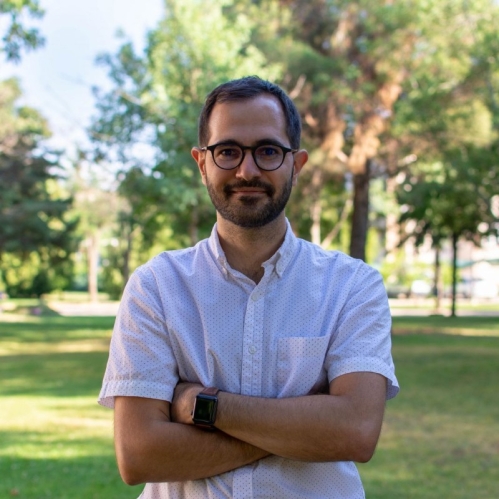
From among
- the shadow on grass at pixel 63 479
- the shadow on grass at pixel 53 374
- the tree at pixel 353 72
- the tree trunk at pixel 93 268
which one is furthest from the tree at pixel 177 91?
the tree trunk at pixel 93 268

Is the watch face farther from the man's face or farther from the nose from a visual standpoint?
the nose

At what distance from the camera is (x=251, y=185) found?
2.58 m

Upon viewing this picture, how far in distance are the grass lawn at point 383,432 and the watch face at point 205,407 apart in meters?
4.77

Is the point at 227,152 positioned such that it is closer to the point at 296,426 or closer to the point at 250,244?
the point at 250,244

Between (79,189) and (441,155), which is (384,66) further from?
(79,189)

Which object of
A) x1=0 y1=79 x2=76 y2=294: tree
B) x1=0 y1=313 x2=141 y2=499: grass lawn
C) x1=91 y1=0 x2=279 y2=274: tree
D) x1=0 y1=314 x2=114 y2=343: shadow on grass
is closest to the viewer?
x1=0 y1=313 x2=141 y2=499: grass lawn

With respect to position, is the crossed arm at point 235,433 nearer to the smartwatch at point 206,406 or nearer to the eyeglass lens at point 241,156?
the smartwatch at point 206,406

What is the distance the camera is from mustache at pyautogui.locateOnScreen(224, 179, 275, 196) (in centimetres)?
257

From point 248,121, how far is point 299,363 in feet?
2.44

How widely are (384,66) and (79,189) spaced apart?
101 ft

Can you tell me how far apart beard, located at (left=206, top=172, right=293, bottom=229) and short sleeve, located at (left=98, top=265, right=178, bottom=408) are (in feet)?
1.09

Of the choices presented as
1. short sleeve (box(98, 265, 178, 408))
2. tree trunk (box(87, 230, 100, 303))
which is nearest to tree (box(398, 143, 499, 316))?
short sleeve (box(98, 265, 178, 408))

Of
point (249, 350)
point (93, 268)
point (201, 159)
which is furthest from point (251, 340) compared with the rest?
point (93, 268)

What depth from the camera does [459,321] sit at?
32344 millimetres
